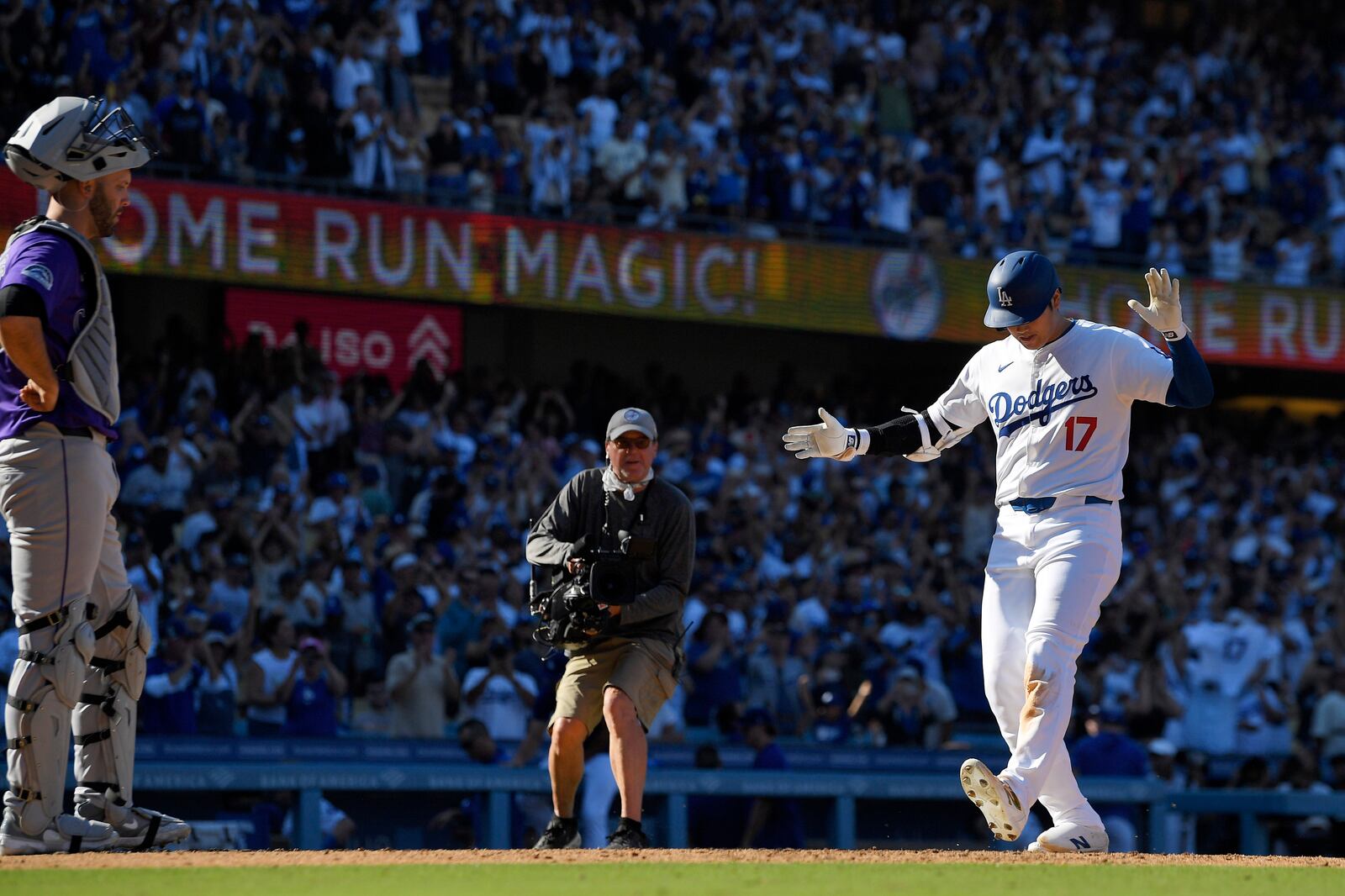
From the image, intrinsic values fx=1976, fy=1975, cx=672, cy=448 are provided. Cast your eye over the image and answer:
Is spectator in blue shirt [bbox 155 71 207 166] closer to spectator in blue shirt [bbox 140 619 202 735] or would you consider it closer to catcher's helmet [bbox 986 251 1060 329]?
spectator in blue shirt [bbox 140 619 202 735]

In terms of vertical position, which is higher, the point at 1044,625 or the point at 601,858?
the point at 1044,625

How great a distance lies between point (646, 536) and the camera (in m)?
7.45

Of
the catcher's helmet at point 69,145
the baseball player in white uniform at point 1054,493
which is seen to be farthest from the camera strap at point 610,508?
the catcher's helmet at point 69,145

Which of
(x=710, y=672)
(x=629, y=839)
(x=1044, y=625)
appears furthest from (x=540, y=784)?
(x=1044, y=625)

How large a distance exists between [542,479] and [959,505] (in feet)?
14.7

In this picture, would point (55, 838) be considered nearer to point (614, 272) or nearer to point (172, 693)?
point (172, 693)

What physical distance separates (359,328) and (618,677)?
12858 millimetres

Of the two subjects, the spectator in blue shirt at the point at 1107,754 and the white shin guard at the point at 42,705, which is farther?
the spectator in blue shirt at the point at 1107,754

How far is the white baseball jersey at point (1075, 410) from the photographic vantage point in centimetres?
666

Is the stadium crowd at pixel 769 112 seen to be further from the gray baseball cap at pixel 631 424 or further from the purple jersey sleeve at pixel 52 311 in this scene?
the purple jersey sleeve at pixel 52 311

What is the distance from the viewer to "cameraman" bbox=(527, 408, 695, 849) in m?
7.32

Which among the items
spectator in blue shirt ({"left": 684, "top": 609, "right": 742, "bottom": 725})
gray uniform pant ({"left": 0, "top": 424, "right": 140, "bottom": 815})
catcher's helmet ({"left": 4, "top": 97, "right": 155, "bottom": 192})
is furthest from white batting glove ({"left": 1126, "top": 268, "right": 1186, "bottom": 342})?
spectator in blue shirt ({"left": 684, "top": 609, "right": 742, "bottom": 725})

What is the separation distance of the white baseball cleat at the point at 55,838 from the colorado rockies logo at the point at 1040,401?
3268mm

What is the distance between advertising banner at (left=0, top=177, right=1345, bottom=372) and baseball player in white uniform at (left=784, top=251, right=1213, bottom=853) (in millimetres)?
10591
